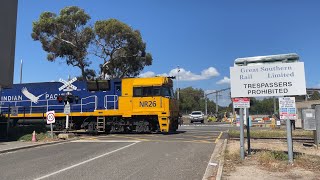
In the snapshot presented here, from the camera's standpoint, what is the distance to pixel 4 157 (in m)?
14.8

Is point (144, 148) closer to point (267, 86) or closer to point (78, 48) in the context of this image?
point (267, 86)

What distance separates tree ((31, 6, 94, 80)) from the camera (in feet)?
143

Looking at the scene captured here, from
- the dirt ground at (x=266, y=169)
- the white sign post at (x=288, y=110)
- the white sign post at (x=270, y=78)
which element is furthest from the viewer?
the white sign post at (x=270, y=78)

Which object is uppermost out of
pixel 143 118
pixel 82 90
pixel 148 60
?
pixel 148 60

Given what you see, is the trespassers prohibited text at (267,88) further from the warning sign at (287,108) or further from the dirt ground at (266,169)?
the dirt ground at (266,169)

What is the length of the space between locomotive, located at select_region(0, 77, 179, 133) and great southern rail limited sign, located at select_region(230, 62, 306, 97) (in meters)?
12.4

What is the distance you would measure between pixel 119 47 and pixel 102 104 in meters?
18.3

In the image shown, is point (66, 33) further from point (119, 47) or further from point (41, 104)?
point (41, 104)

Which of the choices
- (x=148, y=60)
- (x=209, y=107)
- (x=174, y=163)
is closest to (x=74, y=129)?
(x=174, y=163)

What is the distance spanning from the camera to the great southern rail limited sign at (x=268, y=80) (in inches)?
488

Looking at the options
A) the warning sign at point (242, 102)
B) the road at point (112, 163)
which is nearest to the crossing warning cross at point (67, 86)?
the road at point (112, 163)

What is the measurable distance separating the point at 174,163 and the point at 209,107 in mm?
142055

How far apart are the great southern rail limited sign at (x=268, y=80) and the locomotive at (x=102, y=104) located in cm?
1237

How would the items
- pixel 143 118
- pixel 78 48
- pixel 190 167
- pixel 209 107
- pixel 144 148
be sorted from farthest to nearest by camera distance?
pixel 209 107, pixel 78 48, pixel 143 118, pixel 144 148, pixel 190 167
